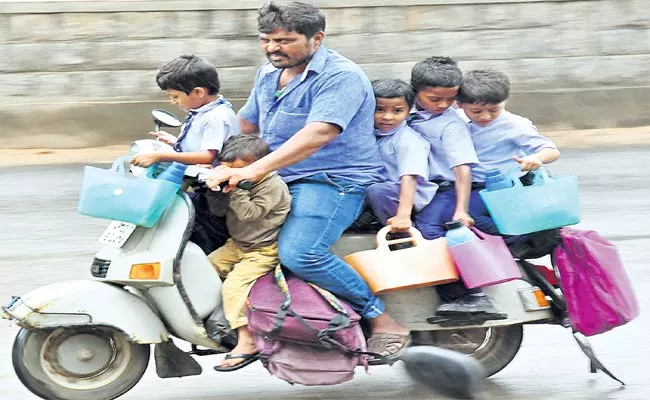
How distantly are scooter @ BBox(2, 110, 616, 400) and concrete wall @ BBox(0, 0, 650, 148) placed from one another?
24.4ft

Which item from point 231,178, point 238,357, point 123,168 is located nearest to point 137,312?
point 238,357

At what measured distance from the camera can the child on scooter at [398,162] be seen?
202 inches

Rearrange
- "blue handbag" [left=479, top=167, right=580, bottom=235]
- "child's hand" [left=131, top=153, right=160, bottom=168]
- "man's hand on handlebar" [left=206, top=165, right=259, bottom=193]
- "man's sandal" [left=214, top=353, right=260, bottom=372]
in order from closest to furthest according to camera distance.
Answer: "man's hand on handlebar" [left=206, top=165, right=259, bottom=193] < "child's hand" [left=131, top=153, right=160, bottom=168] < "man's sandal" [left=214, top=353, right=260, bottom=372] < "blue handbag" [left=479, top=167, right=580, bottom=235]

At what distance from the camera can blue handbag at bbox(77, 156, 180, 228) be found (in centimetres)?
484

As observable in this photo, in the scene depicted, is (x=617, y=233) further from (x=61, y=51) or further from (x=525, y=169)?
(x=61, y=51)

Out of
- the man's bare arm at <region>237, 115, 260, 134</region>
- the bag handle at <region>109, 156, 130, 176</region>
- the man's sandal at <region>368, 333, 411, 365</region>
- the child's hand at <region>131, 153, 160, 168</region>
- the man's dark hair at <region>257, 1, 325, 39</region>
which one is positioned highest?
the man's dark hair at <region>257, 1, 325, 39</region>

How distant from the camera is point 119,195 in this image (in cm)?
484

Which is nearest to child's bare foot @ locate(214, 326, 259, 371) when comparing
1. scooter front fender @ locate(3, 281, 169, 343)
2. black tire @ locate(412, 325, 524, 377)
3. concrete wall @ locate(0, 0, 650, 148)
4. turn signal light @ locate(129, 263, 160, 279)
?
scooter front fender @ locate(3, 281, 169, 343)

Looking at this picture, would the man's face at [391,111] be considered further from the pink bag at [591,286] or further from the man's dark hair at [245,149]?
the pink bag at [591,286]

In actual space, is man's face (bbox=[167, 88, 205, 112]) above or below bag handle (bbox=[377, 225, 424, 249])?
above

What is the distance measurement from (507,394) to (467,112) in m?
1.22

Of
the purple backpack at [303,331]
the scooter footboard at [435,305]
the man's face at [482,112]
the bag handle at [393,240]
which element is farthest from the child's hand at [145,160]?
the man's face at [482,112]

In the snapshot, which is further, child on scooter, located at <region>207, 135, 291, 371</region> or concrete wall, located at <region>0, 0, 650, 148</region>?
concrete wall, located at <region>0, 0, 650, 148</region>

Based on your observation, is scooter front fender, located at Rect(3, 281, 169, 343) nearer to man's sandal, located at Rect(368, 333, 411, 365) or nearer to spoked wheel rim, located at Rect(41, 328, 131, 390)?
spoked wheel rim, located at Rect(41, 328, 131, 390)
